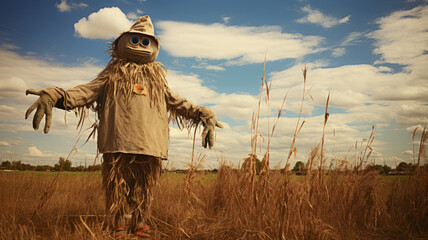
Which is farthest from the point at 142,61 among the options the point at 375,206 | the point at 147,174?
the point at 375,206

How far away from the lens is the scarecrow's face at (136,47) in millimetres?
3127

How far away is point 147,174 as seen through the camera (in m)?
3.14

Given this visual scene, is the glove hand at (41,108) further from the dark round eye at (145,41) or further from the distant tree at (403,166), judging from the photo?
the distant tree at (403,166)

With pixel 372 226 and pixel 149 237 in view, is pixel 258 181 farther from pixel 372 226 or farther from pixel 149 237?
pixel 372 226

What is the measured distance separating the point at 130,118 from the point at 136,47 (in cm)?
78

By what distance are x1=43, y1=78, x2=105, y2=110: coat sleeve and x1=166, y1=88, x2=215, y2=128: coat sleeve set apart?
759 mm

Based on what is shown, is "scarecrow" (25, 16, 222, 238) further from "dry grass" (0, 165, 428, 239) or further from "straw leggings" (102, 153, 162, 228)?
"dry grass" (0, 165, 428, 239)

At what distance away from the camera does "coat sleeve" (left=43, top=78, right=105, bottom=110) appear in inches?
110

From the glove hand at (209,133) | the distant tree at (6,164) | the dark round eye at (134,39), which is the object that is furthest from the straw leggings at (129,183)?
the distant tree at (6,164)

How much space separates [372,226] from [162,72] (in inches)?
122

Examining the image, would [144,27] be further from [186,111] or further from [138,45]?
[186,111]

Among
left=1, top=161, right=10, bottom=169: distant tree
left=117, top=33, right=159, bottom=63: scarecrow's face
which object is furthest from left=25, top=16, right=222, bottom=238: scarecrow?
left=1, top=161, right=10, bottom=169: distant tree

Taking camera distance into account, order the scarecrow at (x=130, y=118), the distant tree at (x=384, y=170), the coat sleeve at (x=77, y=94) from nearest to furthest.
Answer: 1. the coat sleeve at (x=77, y=94)
2. the scarecrow at (x=130, y=118)
3. the distant tree at (x=384, y=170)

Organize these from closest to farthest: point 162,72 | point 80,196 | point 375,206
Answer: point 162,72 < point 375,206 < point 80,196
